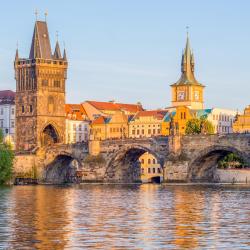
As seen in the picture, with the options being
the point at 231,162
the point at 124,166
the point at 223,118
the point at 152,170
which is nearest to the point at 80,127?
the point at 152,170

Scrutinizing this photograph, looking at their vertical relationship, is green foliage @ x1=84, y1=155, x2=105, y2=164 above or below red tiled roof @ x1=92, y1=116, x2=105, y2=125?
below

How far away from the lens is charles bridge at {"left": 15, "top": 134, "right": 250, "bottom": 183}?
123 m

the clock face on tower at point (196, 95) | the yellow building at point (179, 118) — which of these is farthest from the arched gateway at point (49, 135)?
the clock face on tower at point (196, 95)

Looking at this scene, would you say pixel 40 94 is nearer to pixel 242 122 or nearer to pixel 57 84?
pixel 57 84

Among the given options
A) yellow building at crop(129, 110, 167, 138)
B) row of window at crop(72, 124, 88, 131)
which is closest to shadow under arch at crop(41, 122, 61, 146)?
row of window at crop(72, 124, 88, 131)

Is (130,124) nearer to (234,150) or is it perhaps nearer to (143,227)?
(234,150)

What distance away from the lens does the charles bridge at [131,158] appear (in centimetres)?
12344

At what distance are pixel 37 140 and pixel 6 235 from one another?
100 meters

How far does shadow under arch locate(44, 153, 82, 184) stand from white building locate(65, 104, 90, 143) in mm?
18907

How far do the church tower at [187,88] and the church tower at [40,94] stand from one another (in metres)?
42.4

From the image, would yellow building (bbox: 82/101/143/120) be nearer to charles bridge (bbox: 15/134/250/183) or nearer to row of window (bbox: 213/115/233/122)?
row of window (bbox: 213/115/233/122)

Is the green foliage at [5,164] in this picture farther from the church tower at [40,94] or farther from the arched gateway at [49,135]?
the arched gateway at [49,135]

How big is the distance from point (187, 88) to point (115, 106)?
46.1 ft

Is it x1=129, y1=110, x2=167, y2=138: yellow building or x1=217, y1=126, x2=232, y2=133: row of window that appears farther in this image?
x1=217, y1=126, x2=232, y2=133: row of window
